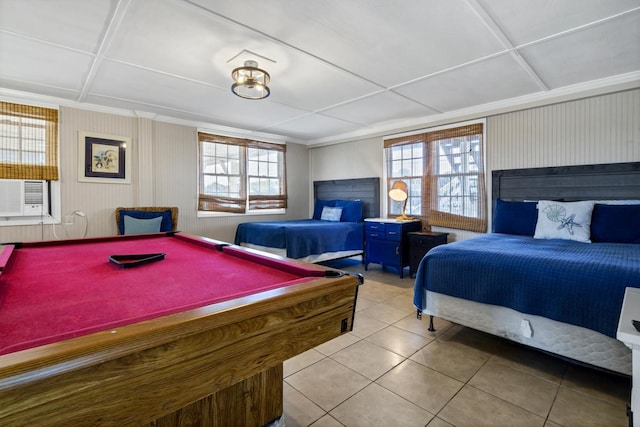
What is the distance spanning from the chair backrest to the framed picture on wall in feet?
1.66

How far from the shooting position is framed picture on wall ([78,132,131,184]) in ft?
13.5

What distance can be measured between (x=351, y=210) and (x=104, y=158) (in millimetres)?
3843

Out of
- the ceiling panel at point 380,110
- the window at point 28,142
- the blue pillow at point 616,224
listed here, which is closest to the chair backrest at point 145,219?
the window at point 28,142

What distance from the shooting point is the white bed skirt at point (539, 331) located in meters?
1.83

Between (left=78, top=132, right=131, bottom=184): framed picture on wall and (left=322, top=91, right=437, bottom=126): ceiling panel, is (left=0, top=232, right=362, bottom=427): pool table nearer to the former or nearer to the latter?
(left=78, top=132, right=131, bottom=184): framed picture on wall

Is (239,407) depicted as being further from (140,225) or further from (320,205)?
(320,205)

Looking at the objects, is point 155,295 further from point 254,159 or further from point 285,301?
point 254,159

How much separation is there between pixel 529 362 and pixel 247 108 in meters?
4.15

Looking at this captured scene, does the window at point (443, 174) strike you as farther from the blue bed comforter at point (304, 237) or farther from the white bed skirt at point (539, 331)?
the white bed skirt at point (539, 331)

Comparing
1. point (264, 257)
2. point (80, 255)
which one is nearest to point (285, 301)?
point (264, 257)

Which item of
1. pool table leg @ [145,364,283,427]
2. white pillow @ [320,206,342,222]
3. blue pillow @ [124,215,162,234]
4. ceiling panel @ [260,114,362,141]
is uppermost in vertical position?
ceiling panel @ [260,114,362,141]

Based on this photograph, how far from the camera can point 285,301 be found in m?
1.03

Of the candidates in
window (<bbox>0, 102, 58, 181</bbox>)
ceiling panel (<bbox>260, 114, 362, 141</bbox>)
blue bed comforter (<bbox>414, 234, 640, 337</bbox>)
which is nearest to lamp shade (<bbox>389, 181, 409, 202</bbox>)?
ceiling panel (<bbox>260, 114, 362, 141</bbox>)

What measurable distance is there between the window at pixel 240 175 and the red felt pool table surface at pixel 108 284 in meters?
3.21
